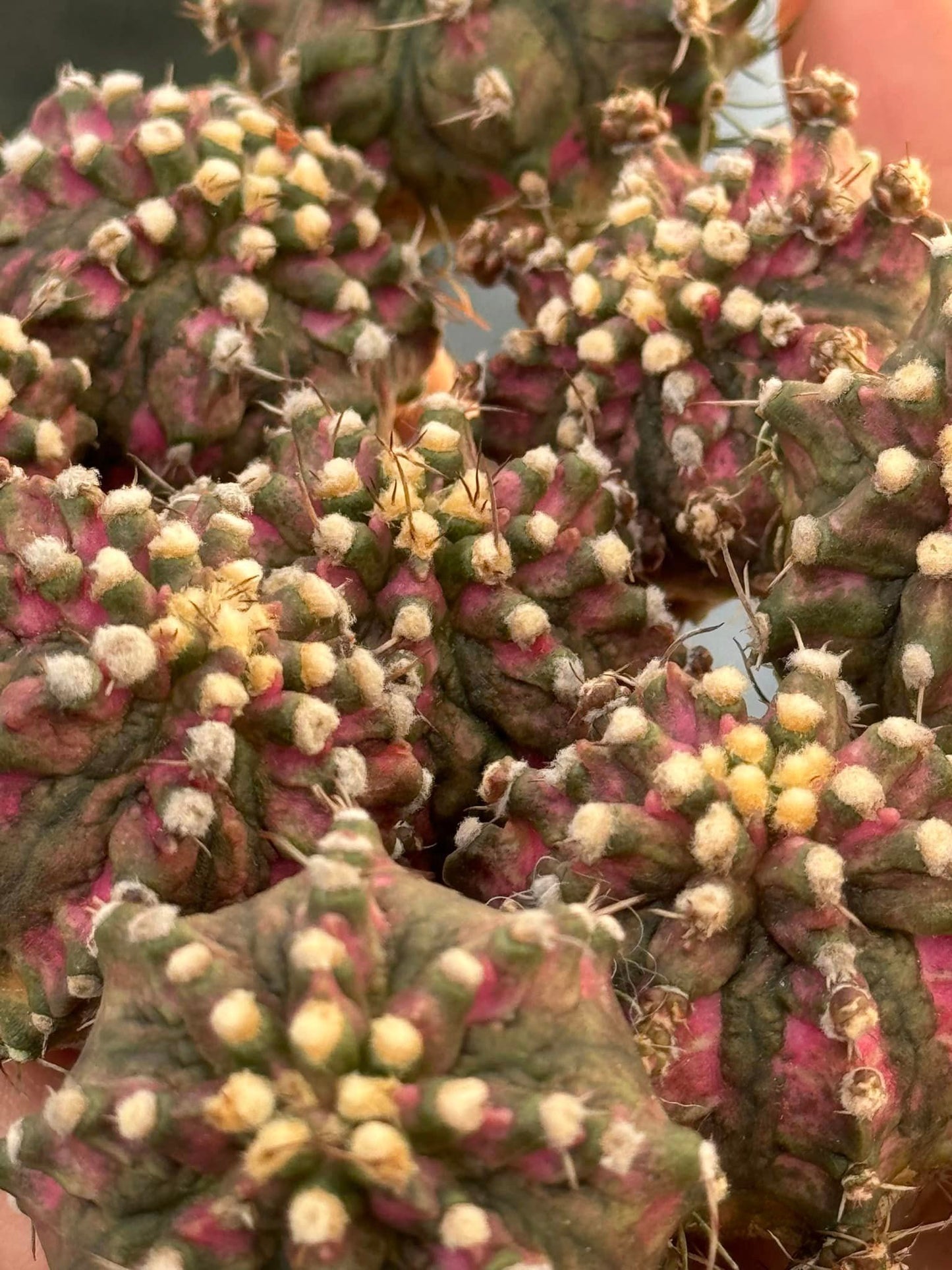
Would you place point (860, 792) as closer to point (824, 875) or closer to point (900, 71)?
point (824, 875)

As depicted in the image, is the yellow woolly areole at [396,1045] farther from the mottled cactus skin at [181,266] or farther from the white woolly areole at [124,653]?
the mottled cactus skin at [181,266]

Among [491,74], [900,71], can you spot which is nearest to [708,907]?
[491,74]

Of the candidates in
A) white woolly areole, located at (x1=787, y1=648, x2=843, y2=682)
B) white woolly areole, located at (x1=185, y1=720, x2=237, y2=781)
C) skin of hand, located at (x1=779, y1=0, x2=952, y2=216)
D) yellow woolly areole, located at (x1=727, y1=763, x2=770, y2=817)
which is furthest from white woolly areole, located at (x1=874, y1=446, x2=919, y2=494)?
skin of hand, located at (x1=779, y1=0, x2=952, y2=216)

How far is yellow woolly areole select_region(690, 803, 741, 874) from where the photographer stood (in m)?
0.85

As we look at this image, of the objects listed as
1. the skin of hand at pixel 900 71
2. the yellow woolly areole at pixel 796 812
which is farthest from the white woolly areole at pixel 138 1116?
the skin of hand at pixel 900 71

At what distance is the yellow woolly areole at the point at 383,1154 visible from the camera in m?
0.65

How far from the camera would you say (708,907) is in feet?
2.77

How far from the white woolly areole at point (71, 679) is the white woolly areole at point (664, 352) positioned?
589mm

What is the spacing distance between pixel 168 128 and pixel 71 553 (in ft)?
1.70

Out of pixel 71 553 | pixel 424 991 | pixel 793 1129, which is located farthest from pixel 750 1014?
pixel 71 553

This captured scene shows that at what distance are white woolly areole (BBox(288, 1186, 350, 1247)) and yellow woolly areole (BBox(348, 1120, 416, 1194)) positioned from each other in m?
0.02

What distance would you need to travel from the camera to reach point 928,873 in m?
0.86

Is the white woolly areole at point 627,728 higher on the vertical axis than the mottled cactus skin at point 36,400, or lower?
lower

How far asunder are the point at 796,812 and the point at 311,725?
317 mm
